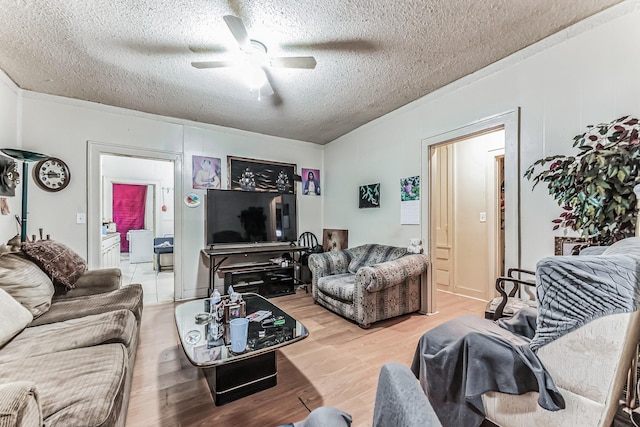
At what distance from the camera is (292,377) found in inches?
75.1

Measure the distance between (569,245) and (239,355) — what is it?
7.92 feet

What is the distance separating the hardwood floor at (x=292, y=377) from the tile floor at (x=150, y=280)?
102 cm

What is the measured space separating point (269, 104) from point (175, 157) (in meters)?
1.59

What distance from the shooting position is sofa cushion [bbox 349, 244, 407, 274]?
3232 millimetres

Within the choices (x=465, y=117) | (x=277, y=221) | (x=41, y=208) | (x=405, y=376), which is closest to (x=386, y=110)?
(x=465, y=117)

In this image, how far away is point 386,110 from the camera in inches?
138

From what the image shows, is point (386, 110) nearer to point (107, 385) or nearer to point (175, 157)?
point (175, 157)

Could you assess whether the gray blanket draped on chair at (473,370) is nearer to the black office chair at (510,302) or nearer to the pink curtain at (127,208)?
the black office chair at (510,302)

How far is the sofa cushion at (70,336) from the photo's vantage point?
141cm

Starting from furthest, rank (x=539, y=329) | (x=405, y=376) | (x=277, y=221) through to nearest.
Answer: (x=277, y=221) < (x=539, y=329) < (x=405, y=376)

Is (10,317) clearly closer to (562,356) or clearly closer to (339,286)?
(339,286)

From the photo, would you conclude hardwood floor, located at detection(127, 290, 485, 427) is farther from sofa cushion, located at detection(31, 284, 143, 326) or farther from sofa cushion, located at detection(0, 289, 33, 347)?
sofa cushion, located at detection(0, 289, 33, 347)

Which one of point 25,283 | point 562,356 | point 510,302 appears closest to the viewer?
point 562,356

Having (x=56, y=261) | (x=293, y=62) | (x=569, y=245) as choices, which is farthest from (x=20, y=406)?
(x=569, y=245)
